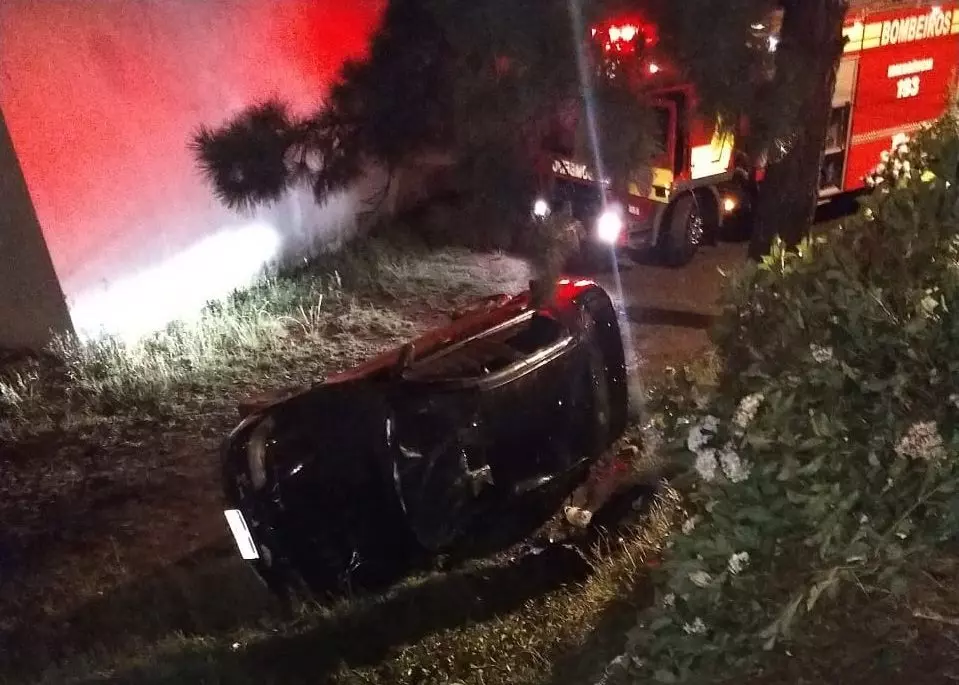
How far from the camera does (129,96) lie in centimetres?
755

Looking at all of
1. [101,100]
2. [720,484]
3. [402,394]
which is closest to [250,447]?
[402,394]

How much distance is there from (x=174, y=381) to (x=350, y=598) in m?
3.64

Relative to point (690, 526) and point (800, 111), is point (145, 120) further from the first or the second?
point (690, 526)

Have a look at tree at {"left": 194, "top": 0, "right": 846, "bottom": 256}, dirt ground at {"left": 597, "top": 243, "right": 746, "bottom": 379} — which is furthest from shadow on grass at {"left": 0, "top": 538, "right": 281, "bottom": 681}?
dirt ground at {"left": 597, "top": 243, "right": 746, "bottom": 379}

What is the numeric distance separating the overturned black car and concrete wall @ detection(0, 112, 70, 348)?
4.19 metres

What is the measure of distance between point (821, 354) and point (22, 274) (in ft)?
24.0

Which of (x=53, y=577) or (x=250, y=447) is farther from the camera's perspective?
(x=53, y=577)

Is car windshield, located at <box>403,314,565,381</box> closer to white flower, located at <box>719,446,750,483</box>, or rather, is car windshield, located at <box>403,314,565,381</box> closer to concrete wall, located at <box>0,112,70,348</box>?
white flower, located at <box>719,446,750,483</box>

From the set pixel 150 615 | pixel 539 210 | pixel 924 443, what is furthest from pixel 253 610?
pixel 924 443

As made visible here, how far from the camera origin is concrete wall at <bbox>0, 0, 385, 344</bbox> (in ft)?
22.6

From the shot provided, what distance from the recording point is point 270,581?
400 cm

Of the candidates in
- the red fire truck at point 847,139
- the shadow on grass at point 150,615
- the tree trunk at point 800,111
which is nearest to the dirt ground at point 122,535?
the shadow on grass at point 150,615

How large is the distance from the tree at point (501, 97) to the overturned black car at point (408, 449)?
0.94m

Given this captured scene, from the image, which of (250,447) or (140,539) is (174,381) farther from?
(250,447)
